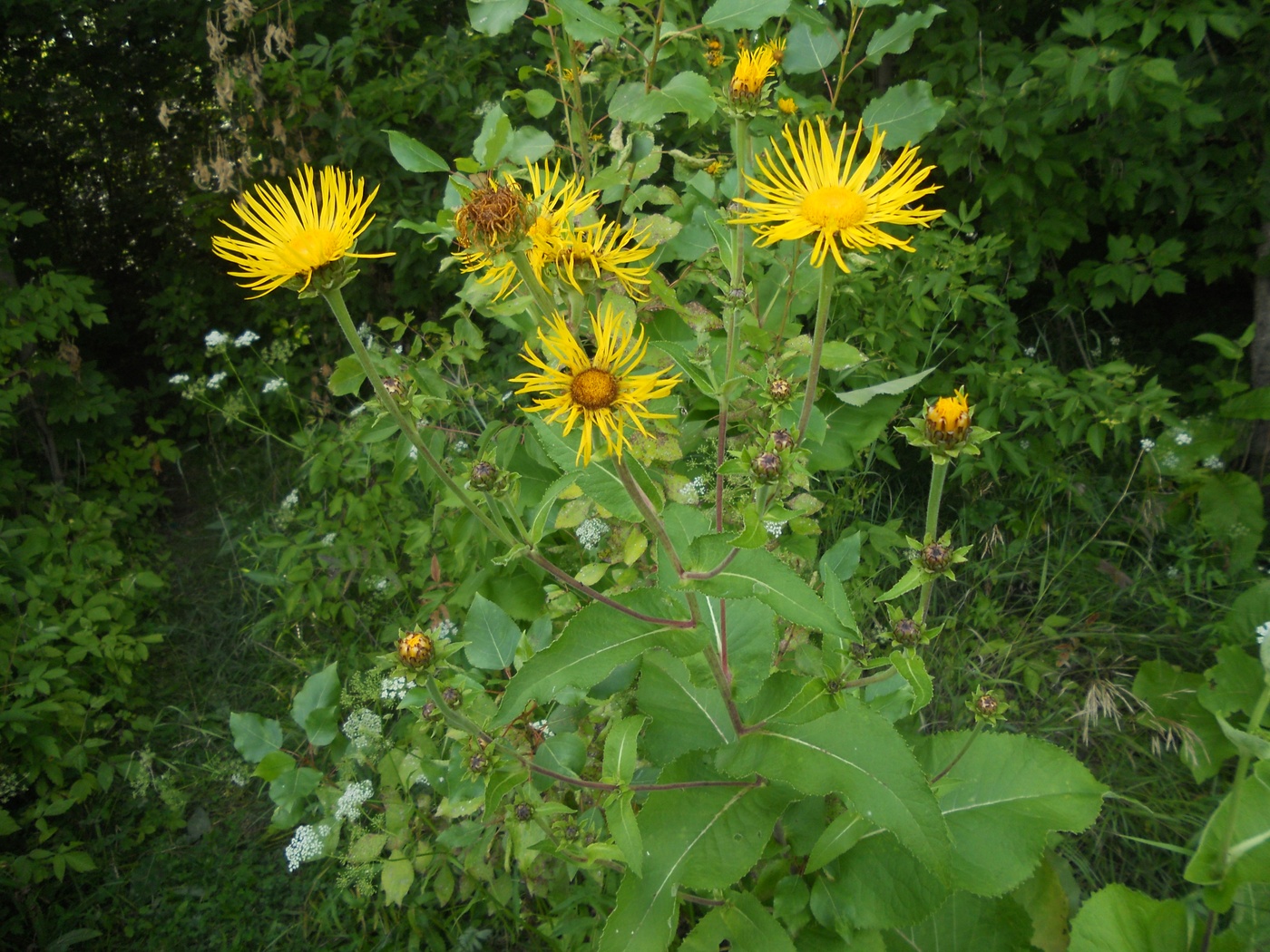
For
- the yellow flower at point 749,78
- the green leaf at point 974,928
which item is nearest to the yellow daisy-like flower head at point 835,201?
the yellow flower at point 749,78

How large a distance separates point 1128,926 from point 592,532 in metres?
1.37

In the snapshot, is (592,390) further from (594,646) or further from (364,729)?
(364,729)

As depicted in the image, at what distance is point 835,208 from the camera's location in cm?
114

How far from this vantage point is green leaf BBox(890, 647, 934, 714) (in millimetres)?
1112

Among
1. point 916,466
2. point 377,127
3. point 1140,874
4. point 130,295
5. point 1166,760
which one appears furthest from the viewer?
point 130,295

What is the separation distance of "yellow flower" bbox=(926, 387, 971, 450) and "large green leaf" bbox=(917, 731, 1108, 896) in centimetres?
71

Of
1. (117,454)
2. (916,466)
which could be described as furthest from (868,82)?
(117,454)

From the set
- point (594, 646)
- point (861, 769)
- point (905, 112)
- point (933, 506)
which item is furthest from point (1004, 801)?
point (905, 112)

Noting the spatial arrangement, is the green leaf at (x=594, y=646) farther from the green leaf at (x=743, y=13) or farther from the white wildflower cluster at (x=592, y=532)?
the green leaf at (x=743, y=13)

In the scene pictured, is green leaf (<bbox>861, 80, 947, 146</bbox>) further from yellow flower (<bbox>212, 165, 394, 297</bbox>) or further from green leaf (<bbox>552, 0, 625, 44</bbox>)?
yellow flower (<bbox>212, 165, 394, 297</bbox>)

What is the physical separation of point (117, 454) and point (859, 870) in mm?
4627

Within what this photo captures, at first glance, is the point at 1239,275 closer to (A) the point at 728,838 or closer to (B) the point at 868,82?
(B) the point at 868,82

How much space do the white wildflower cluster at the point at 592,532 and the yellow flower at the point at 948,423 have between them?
36.9 inches

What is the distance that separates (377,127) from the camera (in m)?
3.80
